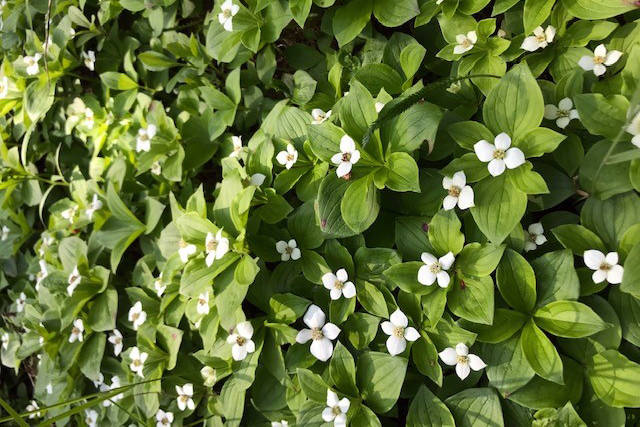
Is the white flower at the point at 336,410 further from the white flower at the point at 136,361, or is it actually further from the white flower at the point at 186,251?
the white flower at the point at 136,361

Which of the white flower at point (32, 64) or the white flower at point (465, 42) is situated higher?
the white flower at point (465, 42)

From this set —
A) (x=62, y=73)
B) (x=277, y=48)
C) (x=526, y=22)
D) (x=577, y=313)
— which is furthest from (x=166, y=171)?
(x=577, y=313)

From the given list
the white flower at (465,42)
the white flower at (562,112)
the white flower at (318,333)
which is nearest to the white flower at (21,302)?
the white flower at (318,333)

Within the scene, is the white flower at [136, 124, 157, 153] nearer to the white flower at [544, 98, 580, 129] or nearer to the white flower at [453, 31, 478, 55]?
the white flower at [453, 31, 478, 55]

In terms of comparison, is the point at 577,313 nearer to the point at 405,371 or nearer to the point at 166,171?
the point at 405,371

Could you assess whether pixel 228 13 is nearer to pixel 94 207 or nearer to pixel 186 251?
Result: pixel 186 251

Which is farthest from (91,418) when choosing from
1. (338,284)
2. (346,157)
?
(346,157)
